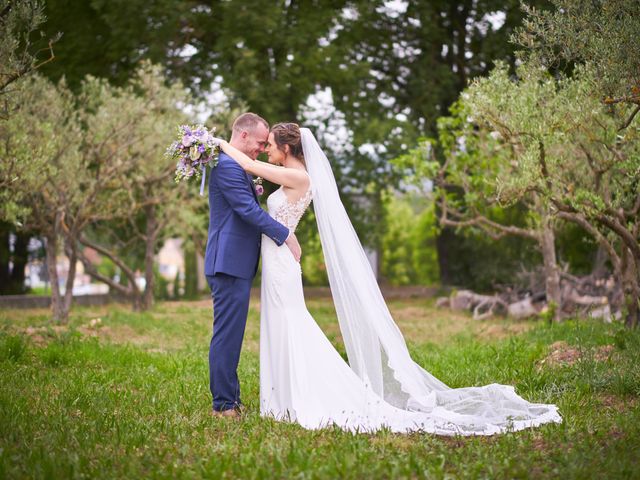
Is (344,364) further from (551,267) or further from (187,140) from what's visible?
(551,267)

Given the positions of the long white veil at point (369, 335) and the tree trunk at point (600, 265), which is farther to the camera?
the tree trunk at point (600, 265)

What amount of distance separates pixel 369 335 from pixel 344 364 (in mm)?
370

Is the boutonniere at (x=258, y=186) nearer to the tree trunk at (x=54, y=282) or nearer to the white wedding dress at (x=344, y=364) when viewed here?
the white wedding dress at (x=344, y=364)

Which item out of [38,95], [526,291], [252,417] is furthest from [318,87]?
[252,417]

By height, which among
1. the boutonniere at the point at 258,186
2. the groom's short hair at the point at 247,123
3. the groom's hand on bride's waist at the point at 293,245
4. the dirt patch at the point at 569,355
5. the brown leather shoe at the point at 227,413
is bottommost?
the brown leather shoe at the point at 227,413

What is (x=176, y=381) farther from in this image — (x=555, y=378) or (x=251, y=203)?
(x=555, y=378)

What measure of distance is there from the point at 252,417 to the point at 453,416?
66.3 inches

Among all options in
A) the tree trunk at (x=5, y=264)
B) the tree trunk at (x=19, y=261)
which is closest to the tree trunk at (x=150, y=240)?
the tree trunk at (x=5, y=264)

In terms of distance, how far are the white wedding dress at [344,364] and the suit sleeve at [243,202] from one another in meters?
0.21

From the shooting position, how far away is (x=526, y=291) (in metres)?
20.3

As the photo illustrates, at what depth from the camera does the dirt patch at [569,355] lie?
328 inches

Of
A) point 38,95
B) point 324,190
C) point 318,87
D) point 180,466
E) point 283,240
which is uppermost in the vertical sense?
point 318,87

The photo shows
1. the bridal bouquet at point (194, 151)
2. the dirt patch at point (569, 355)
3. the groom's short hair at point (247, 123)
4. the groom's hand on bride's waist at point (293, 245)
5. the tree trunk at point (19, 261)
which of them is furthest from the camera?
the tree trunk at point (19, 261)

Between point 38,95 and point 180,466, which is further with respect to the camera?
point 38,95
